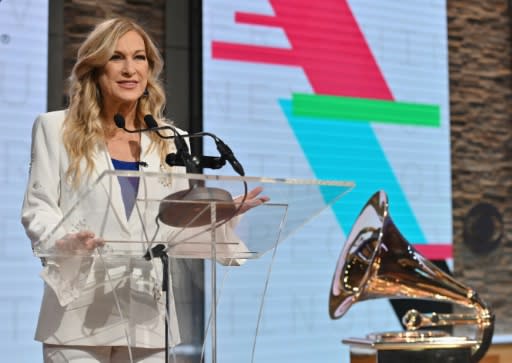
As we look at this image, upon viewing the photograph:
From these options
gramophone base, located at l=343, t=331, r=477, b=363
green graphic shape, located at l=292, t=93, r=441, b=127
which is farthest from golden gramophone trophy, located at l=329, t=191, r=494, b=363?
green graphic shape, located at l=292, t=93, r=441, b=127

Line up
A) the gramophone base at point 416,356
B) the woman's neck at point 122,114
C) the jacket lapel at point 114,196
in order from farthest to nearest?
1. the gramophone base at point 416,356
2. the woman's neck at point 122,114
3. the jacket lapel at point 114,196

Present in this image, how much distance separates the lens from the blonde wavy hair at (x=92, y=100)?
6.03ft

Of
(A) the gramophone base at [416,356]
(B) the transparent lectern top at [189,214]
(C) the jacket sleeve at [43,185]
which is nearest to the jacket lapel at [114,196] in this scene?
(B) the transparent lectern top at [189,214]

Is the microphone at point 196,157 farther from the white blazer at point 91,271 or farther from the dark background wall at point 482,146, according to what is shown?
the dark background wall at point 482,146

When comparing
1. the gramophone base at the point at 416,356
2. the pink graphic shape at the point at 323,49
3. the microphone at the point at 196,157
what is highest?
the pink graphic shape at the point at 323,49

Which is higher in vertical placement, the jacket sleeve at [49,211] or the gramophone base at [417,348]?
the jacket sleeve at [49,211]

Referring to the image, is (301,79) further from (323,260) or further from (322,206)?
(322,206)

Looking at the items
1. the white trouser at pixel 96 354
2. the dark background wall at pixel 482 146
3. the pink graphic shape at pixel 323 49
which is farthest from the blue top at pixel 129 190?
the dark background wall at pixel 482 146

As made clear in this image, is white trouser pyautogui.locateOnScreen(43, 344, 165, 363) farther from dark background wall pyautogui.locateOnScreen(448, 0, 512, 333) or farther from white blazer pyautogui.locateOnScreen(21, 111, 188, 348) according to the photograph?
dark background wall pyautogui.locateOnScreen(448, 0, 512, 333)

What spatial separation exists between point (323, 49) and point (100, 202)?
9.08ft

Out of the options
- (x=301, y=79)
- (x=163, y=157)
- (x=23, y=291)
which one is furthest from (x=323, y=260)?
(x=163, y=157)

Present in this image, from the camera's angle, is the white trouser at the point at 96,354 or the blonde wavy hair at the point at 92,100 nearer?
the white trouser at the point at 96,354

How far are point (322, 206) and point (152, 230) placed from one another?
33 centimetres

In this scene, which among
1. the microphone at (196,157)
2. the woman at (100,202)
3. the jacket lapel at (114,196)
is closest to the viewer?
the jacket lapel at (114,196)
